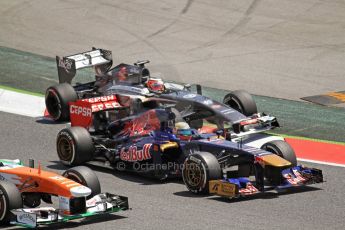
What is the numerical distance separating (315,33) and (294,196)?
14065mm

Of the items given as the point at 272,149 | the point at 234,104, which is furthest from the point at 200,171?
the point at 234,104

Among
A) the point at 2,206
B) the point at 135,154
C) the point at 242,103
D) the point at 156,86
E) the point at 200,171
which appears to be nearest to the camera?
the point at 2,206

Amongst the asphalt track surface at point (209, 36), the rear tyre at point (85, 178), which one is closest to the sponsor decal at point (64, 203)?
the rear tyre at point (85, 178)

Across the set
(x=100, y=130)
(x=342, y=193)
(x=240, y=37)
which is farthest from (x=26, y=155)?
(x=240, y=37)

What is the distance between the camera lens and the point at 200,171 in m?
18.5

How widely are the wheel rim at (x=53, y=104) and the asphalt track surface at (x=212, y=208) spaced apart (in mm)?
3099

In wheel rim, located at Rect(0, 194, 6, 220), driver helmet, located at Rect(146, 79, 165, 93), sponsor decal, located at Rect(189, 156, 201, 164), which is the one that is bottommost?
wheel rim, located at Rect(0, 194, 6, 220)

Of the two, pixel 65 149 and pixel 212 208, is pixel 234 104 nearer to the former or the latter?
pixel 65 149

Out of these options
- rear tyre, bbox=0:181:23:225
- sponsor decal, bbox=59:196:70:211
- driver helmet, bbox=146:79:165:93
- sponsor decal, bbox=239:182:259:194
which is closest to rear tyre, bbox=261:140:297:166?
sponsor decal, bbox=239:182:259:194

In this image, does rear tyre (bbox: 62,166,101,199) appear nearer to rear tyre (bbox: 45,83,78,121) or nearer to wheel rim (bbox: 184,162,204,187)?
wheel rim (bbox: 184,162,204,187)

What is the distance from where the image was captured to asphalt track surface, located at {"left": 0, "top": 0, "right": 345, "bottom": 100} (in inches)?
1127

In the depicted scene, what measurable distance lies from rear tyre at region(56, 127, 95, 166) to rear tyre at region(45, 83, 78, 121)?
3539 mm

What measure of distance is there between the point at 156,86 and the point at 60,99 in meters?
2.80

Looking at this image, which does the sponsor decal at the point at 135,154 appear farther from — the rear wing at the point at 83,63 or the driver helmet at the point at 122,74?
the rear wing at the point at 83,63
